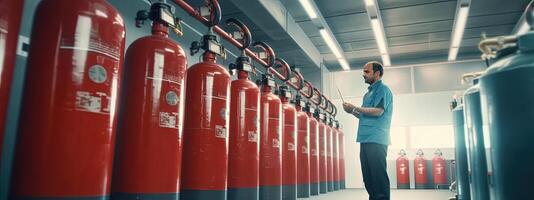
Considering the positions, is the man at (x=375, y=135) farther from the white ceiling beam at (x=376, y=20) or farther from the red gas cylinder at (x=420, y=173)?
the red gas cylinder at (x=420, y=173)

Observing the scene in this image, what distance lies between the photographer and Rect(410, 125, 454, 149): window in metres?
7.26

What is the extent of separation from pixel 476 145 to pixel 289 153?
233 centimetres

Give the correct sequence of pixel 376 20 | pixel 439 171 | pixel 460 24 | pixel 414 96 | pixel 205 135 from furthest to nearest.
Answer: pixel 414 96 < pixel 439 171 < pixel 460 24 < pixel 376 20 < pixel 205 135

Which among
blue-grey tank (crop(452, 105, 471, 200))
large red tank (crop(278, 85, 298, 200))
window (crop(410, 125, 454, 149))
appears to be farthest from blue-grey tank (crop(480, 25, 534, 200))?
window (crop(410, 125, 454, 149))

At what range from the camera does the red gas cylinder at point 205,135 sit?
232 cm

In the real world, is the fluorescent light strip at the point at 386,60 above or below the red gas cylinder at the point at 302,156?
above

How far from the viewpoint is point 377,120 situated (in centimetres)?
270

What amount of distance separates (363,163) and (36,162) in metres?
1.95

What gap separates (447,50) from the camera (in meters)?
7.13

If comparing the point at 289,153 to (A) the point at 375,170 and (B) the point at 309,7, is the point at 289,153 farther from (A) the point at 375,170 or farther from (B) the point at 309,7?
(B) the point at 309,7

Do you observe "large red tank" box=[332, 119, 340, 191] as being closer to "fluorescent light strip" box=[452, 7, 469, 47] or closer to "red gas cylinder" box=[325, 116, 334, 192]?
"red gas cylinder" box=[325, 116, 334, 192]

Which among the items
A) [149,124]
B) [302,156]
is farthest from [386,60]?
[149,124]

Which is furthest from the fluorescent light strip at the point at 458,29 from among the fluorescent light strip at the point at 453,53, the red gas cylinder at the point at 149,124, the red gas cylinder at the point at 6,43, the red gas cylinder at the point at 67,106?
the red gas cylinder at the point at 6,43

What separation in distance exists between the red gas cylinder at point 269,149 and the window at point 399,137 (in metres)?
4.84
